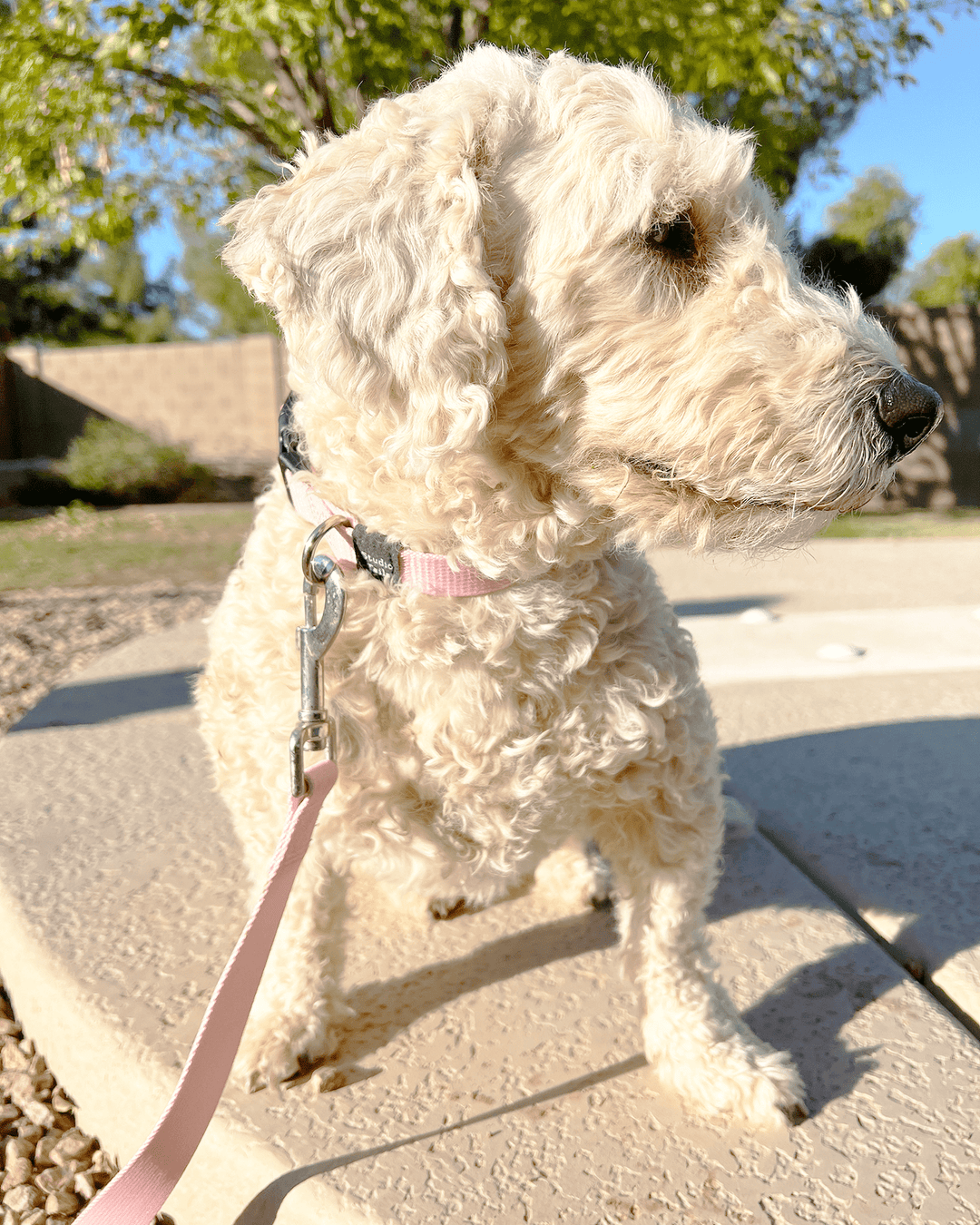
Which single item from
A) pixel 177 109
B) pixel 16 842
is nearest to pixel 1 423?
pixel 177 109

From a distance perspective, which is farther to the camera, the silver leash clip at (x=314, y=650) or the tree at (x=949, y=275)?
the tree at (x=949, y=275)

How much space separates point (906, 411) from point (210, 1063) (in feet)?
4.85

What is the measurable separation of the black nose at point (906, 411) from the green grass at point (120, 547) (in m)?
7.08

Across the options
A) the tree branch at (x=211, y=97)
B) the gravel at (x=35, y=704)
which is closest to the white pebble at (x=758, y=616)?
the gravel at (x=35, y=704)

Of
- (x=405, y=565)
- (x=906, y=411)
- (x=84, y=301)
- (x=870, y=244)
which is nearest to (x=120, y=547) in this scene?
(x=405, y=565)

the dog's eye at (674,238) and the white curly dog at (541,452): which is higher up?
the dog's eye at (674,238)

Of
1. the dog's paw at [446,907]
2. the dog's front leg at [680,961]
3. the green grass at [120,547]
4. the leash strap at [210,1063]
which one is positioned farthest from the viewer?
the green grass at [120,547]

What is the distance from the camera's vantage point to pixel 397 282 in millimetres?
1424

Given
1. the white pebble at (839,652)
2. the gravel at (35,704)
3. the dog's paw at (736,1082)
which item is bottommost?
the gravel at (35,704)

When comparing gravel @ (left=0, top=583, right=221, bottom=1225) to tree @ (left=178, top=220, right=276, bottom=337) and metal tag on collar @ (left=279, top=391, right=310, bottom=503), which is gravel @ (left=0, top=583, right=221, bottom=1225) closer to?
metal tag on collar @ (left=279, top=391, right=310, bottom=503)

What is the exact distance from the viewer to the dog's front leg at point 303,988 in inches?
69.2

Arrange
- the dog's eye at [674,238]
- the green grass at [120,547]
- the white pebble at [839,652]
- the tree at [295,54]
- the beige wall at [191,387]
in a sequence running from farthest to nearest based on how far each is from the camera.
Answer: the beige wall at [191,387] < the green grass at [120,547] < the tree at [295,54] < the white pebble at [839,652] < the dog's eye at [674,238]

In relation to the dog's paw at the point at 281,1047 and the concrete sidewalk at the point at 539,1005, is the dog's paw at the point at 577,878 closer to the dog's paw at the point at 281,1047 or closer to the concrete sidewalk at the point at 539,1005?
the concrete sidewalk at the point at 539,1005

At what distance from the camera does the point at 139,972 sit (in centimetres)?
203
